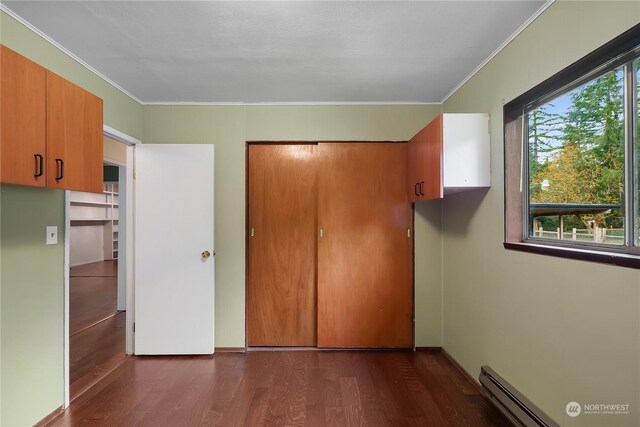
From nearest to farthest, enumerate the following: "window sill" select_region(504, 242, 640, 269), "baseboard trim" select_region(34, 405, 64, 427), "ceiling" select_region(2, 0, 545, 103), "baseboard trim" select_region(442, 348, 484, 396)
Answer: "window sill" select_region(504, 242, 640, 269)
"ceiling" select_region(2, 0, 545, 103)
"baseboard trim" select_region(34, 405, 64, 427)
"baseboard trim" select_region(442, 348, 484, 396)

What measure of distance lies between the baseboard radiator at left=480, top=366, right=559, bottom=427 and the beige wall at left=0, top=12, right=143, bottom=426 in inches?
114

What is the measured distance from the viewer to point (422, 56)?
2164mm

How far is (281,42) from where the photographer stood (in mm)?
1970

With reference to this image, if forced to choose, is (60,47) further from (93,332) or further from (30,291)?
(93,332)

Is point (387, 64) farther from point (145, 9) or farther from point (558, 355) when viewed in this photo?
point (558, 355)

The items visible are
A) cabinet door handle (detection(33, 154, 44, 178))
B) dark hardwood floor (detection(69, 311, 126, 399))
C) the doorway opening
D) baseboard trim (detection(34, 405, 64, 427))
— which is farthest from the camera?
the doorway opening

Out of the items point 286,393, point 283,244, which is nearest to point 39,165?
point 283,244

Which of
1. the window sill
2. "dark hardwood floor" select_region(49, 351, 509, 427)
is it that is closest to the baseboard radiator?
"dark hardwood floor" select_region(49, 351, 509, 427)

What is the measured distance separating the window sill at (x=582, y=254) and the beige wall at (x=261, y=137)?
1142 millimetres

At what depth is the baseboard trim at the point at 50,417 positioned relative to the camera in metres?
1.88
